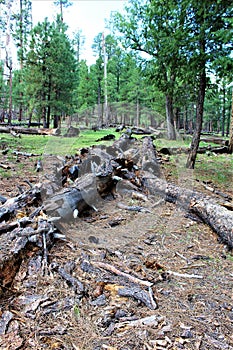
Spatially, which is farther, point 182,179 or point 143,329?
point 182,179

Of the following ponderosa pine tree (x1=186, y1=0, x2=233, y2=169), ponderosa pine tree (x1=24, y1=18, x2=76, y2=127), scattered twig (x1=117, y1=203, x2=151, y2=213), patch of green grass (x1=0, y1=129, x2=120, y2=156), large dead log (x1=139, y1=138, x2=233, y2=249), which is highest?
ponderosa pine tree (x1=24, y1=18, x2=76, y2=127)

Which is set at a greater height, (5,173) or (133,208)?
(5,173)

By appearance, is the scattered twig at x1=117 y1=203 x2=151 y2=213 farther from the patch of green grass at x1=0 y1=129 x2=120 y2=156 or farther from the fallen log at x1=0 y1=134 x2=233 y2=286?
the patch of green grass at x1=0 y1=129 x2=120 y2=156

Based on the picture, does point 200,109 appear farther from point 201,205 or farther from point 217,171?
point 201,205

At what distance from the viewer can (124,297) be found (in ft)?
8.04

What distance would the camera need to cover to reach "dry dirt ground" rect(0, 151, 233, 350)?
Result: 199 cm

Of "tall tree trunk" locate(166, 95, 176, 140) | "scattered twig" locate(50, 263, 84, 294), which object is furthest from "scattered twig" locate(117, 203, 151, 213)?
"tall tree trunk" locate(166, 95, 176, 140)

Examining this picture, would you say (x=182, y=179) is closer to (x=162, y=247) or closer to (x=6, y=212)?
(x=162, y=247)

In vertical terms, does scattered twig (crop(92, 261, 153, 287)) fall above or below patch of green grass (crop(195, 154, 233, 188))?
below

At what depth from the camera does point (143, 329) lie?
206 centimetres

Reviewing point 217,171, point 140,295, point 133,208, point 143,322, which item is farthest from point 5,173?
point 217,171

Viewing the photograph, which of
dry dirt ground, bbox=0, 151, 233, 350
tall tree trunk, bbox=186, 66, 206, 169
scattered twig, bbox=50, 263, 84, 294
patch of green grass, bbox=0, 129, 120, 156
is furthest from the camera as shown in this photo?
patch of green grass, bbox=0, 129, 120, 156

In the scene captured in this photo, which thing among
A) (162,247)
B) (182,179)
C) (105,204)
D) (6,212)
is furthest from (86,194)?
(182,179)

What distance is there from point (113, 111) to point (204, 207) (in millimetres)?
36224
